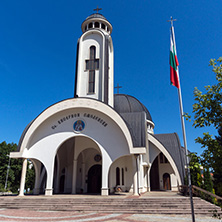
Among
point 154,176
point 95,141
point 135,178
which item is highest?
point 95,141

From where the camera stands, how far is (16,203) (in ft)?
43.9

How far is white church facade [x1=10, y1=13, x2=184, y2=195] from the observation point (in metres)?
16.2

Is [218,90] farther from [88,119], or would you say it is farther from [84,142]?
[84,142]

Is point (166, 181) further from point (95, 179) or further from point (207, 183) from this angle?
point (207, 183)

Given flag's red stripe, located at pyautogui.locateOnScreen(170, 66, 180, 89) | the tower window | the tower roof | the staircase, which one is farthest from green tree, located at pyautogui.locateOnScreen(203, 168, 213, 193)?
the tower roof

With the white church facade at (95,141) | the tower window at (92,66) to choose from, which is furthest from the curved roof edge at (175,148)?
the tower window at (92,66)

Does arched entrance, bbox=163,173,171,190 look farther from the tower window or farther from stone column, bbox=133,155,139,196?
the tower window

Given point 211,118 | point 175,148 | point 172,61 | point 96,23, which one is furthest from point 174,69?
point 175,148

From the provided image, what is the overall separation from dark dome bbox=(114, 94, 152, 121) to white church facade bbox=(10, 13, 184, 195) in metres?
0.10

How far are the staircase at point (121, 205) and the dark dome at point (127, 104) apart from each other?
14.8 metres

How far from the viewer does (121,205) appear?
1180 cm

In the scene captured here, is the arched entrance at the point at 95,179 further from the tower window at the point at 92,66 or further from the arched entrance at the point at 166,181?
the arched entrance at the point at 166,181

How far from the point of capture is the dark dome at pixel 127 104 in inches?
1034

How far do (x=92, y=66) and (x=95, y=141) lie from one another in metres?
8.33
